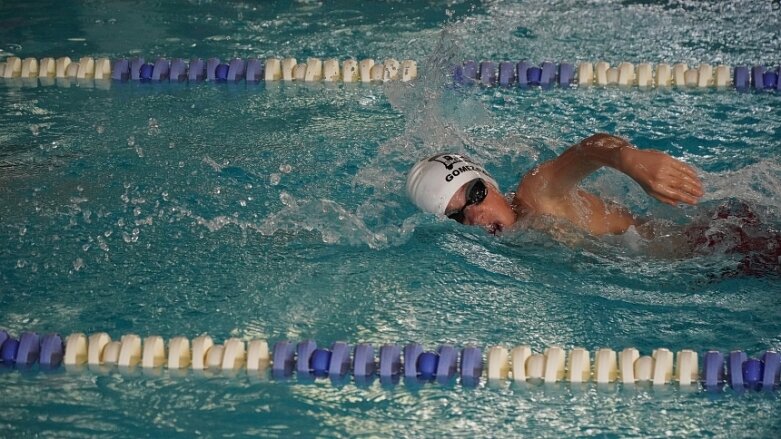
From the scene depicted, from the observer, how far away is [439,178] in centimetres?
355

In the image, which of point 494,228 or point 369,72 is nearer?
point 494,228

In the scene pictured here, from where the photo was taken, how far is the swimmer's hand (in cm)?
269

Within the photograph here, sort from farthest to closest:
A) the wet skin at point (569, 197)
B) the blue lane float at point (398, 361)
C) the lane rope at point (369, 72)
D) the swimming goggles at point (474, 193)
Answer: the lane rope at point (369, 72) → the swimming goggles at point (474, 193) → the wet skin at point (569, 197) → the blue lane float at point (398, 361)

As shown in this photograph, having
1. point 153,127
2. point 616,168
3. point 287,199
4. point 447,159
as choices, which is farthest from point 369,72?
point 616,168

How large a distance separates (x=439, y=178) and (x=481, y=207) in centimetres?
17

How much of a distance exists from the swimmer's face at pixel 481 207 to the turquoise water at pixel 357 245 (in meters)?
0.08

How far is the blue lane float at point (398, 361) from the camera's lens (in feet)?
9.33

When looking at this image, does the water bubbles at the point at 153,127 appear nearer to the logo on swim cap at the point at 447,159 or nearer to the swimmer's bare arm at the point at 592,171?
the logo on swim cap at the point at 447,159

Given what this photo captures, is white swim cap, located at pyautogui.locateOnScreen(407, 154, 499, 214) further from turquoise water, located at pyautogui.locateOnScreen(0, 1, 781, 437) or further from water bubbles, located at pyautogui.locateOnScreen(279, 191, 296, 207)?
water bubbles, located at pyautogui.locateOnScreen(279, 191, 296, 207)

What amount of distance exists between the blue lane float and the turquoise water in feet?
0.16

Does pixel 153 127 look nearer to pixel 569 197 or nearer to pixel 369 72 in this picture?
pixel 369 72

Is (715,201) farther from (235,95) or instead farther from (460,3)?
(460,3)

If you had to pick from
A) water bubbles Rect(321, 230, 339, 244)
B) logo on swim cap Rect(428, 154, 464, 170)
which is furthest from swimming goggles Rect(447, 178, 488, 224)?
water bubbles Rect(321, 230, 339, 244)

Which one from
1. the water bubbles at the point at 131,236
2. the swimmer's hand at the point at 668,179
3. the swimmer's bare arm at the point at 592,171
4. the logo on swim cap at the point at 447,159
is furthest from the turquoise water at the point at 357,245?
the swimmer's hand at the point at 668,179
